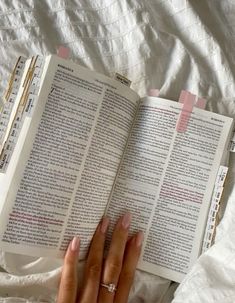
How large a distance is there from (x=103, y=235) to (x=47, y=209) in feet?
0.42

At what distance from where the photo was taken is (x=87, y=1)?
90cm

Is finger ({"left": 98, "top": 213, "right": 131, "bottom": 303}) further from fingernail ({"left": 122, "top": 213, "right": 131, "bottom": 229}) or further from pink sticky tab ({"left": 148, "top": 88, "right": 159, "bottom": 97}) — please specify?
pink sticky tab ({"left": 148, "top": 88, "right": 159, "bottom": 97})

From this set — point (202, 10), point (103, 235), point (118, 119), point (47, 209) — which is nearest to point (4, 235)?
point (47, 209)

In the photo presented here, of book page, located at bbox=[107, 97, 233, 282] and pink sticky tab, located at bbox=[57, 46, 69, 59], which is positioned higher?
pink sticky tab, located at bbox=[57, 46, 69, 59]

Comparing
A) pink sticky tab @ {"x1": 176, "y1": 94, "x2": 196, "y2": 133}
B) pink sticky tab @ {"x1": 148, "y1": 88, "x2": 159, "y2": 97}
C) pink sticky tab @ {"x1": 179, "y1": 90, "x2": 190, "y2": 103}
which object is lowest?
pink sticky tab @ {"x1": 176, "y1": 94, "x2": 196, "y2": 133}

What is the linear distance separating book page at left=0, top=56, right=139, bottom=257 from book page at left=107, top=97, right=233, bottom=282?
1.7 inches

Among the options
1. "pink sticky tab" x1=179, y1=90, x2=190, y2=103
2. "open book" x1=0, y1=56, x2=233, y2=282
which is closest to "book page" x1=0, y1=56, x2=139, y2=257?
"open book" x1=0, y1=56, x2=233, y2=282

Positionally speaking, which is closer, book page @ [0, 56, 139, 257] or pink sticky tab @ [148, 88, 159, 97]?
book page @ [0, 56, 139, 257]

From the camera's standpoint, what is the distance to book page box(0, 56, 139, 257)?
2.55 ft

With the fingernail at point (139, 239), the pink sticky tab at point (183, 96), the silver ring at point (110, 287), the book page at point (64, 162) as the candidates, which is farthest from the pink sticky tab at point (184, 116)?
the silver ring at point (110, 287)

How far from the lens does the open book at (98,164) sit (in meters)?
0.78

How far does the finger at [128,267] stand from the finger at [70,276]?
91 millimetres

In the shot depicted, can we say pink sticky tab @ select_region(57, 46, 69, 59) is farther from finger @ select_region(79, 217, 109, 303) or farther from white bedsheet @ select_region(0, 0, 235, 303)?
finger @ select_region(79, 217, 109, 303)

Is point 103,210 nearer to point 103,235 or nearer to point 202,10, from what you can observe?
point 103,235
